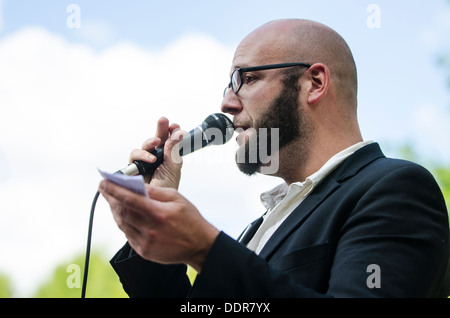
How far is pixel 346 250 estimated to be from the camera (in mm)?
1477

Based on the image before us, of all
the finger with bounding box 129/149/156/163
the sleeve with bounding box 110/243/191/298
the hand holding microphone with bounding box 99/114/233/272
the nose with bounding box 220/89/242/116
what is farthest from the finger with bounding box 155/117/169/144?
the hand holding microphone with bounding box 99/114/233/272

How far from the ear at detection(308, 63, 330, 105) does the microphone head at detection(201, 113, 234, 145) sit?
388 millimetres

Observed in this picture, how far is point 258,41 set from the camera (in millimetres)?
2320

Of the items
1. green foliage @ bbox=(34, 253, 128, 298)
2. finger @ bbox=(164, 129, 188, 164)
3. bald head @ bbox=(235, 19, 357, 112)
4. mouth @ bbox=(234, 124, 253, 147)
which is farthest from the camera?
green foliage @ bbox=(34, 253, 128, 298)

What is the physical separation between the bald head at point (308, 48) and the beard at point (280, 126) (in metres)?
0.13

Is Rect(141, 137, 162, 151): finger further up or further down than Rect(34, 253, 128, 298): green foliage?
further up

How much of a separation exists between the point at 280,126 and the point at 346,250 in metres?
0.82

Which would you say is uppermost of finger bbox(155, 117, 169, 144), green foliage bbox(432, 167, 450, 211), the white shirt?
finger bbox(155, 117, 169, 144)

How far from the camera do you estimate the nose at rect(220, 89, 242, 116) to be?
2.21 meters

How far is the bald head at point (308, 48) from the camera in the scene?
2.27m

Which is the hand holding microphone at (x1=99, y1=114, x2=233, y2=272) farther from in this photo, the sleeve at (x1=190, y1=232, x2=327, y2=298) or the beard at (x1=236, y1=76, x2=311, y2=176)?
the beard at (x1=236, y1=76, x2=311, y2=176)

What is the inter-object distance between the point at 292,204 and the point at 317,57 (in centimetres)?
70

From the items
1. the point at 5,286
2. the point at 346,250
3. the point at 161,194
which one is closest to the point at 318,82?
the point at 346,250
